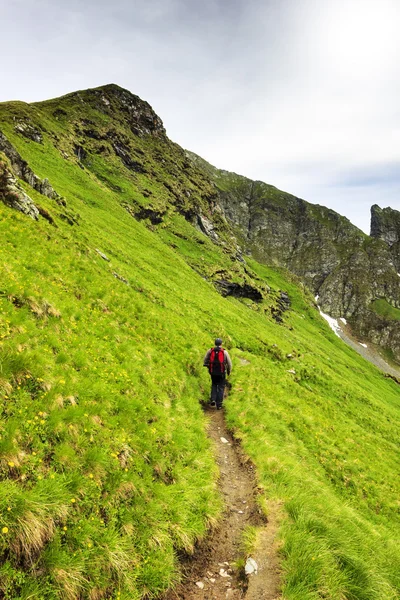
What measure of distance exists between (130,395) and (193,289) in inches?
1488

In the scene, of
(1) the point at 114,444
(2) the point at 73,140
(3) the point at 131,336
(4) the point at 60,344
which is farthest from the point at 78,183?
(1) the point at 114,444

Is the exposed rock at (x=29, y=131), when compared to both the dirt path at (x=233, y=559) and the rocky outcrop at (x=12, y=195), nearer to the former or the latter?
the rocky outcrop at (x=12, y=195)

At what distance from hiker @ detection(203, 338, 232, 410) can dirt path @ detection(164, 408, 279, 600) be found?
22.0ft

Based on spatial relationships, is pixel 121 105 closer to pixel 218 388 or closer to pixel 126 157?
pixel 126 157

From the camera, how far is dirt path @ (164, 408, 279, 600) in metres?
7.37

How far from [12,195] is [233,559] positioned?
26.3m

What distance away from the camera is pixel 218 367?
1831 cm

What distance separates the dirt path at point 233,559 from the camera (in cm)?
737

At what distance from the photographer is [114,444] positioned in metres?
9.40

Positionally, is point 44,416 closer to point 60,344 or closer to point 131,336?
point 60,344

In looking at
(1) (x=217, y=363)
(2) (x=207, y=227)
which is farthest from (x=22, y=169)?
(2) (x=207, y=227)

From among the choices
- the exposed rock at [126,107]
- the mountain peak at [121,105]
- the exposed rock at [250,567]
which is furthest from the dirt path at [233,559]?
the exposed rock at [126,107]

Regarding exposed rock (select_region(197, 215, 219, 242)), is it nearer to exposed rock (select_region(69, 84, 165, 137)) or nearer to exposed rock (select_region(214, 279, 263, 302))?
exposed rock (select_region(214, 279, 263, 302))

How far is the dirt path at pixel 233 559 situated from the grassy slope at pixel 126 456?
459 mm
